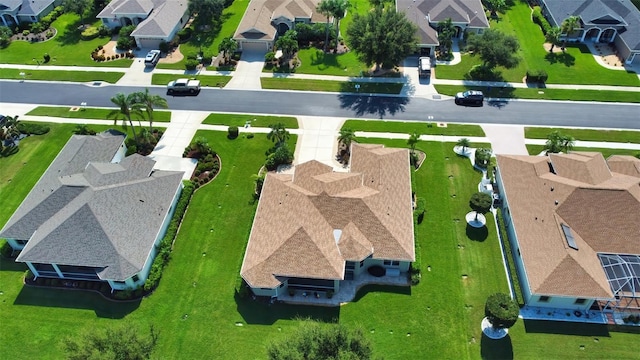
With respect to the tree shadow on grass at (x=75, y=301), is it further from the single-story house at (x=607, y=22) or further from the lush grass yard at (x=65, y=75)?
the single-story house at (x=607, y=22)

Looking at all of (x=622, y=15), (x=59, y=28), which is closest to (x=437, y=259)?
(x=622, y=15)

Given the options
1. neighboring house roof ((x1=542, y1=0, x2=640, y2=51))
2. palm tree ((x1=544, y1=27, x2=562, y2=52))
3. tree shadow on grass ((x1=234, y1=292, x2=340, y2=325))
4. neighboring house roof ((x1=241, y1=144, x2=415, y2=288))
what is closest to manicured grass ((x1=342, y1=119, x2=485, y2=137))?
neighboring house roof ((x1=241, y1=144, x2=415, y2=288))

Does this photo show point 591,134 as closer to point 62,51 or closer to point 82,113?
point 82,113

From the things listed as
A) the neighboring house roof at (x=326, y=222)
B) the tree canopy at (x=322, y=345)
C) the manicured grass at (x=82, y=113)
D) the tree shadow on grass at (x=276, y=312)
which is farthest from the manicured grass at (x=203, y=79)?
the tree canopy at (x=322, y=345)

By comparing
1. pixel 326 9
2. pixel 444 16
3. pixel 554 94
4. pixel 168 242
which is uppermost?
pixel 326 9

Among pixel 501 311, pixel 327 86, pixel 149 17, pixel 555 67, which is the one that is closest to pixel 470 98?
pixel 555 67

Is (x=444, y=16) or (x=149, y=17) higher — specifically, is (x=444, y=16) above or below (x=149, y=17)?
below

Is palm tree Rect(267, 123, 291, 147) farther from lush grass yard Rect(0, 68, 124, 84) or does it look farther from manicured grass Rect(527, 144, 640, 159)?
lush grass yard Rect(0, 68, 124, 84)
